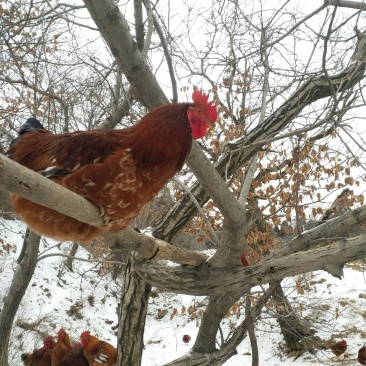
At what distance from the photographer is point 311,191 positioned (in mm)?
5102

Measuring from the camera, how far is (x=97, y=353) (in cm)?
345

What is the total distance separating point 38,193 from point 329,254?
5.14ft

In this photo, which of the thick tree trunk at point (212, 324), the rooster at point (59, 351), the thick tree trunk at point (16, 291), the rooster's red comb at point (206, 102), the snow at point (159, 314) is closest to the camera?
the rooster's red comb at point (206, 102)

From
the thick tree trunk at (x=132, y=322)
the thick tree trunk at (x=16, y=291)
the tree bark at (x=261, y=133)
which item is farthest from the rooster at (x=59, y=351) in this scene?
the tree bark at (x=261, y=133)

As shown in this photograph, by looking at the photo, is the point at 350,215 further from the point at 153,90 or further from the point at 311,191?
the point at 311,191

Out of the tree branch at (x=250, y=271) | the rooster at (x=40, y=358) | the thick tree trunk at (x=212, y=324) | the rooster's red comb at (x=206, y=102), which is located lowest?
the rooster at (x=40, y=358)

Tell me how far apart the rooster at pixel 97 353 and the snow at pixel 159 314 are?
2.27 meters

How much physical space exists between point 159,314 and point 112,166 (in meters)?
9.03

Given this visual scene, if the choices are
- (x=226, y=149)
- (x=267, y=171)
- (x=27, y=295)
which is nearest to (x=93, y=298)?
(x=27, y=295)

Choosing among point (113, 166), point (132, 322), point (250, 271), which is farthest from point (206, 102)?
point (132, 322)

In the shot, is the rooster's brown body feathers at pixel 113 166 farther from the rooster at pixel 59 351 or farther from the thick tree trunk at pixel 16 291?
the thick tree trunk at pixel 16 291

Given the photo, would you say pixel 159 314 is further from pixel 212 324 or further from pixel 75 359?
pixel 212 324

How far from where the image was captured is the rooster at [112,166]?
1565 millimetres

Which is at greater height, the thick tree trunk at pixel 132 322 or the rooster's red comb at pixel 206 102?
the rooster's red comb at pixel 206 102
